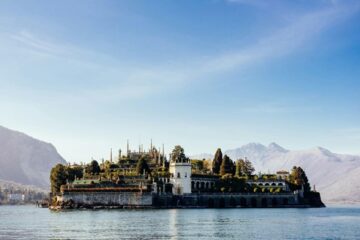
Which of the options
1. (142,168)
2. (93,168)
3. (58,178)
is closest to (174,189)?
(142,168)

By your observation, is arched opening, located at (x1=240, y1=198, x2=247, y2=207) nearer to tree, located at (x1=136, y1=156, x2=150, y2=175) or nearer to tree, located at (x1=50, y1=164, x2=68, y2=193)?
A: tree, located at (x1=136, y1=156, x2=150, y2=175)

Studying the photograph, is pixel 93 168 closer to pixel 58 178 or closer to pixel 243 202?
pixel 58 178

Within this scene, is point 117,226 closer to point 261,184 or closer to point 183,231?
point 183,231

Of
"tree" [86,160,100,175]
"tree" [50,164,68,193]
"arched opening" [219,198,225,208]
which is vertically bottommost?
"arched opening" [219,198,225,208]

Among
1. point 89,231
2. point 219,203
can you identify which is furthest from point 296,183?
point 89,231

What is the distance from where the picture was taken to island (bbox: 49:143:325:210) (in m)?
168

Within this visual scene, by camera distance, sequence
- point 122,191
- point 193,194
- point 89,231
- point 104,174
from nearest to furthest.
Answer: point 89,231 → point 122,191 → point 193,194 → point 104,174

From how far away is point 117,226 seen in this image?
94938mm

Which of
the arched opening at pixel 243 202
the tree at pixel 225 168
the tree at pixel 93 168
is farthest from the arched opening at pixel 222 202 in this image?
the tree at pixel 93 168

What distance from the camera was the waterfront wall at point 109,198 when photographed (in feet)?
547

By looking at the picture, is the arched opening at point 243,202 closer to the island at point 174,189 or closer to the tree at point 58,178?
the island at point 174,189

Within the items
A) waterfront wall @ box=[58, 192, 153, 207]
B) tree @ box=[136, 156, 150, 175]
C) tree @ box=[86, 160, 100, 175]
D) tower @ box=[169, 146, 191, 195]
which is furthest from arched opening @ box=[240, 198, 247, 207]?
tree @ box=[86, 160, 100, 175]

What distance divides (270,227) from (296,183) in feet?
349

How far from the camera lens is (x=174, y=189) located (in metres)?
179
